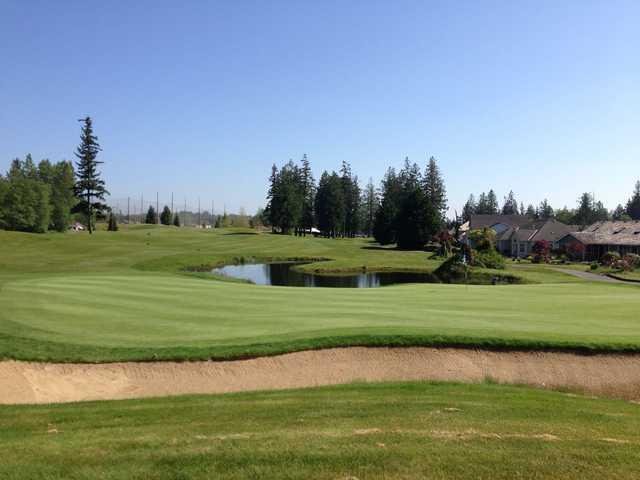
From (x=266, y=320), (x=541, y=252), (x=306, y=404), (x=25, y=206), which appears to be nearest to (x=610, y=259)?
(x=541, y=252)

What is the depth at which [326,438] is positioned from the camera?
6.81 m

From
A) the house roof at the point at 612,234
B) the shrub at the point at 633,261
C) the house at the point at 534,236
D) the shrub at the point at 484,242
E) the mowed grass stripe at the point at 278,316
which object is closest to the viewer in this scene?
the mowed grass stripe at the point at 278,316

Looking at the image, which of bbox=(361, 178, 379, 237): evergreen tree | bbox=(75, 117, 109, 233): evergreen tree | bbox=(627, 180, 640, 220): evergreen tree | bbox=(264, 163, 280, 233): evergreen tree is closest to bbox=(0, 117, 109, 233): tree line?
bbox=(75, 117, 109, 233): evergreen tree

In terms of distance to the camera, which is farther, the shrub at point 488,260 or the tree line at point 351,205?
the tree line at point 351,205

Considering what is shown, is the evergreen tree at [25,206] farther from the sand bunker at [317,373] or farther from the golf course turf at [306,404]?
the sand bunker at [317,373]

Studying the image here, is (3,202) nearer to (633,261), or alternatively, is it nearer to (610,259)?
(610,259)

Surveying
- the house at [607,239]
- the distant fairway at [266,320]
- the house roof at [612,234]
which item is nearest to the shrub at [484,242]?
the house at [607,239]

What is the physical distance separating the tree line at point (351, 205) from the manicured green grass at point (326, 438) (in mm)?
82716

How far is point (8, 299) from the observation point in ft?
54.0

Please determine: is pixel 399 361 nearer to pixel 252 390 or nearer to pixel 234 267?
pixel 252 390

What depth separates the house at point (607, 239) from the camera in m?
71.2

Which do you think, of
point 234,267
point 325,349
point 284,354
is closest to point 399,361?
point 325,349

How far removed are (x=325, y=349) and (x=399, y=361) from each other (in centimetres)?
188

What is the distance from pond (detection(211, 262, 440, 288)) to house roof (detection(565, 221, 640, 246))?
3564cm
